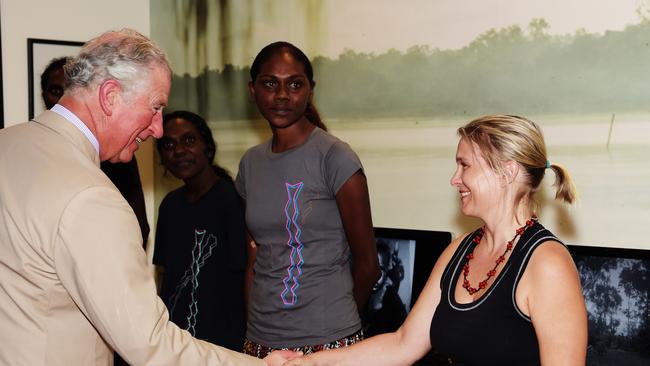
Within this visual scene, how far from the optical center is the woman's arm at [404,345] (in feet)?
7.58

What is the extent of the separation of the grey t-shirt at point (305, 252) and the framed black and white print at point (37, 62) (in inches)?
78.3

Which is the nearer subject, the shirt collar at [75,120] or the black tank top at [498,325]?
the shirt collar at [75,120]

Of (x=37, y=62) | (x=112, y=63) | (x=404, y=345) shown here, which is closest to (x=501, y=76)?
(x=404, y=345)

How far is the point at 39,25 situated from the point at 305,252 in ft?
7.82

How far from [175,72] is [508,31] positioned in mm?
2102

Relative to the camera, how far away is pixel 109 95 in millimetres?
1910

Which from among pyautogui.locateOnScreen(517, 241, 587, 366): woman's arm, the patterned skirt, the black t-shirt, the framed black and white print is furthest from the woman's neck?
the framed black and white print

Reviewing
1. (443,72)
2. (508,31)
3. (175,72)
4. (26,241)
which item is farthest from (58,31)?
(26,241)

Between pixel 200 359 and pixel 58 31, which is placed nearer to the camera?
pixel 200 359

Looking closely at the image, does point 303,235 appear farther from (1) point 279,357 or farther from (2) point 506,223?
(2) point 506,223

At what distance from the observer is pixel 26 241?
1715mm

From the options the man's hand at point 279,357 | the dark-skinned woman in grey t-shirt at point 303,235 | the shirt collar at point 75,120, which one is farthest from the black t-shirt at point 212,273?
the shirt collar at point 75,120

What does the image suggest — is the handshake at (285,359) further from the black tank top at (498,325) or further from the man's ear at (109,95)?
the man's ear at (109,95)

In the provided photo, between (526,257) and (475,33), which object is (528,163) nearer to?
(526,257)
